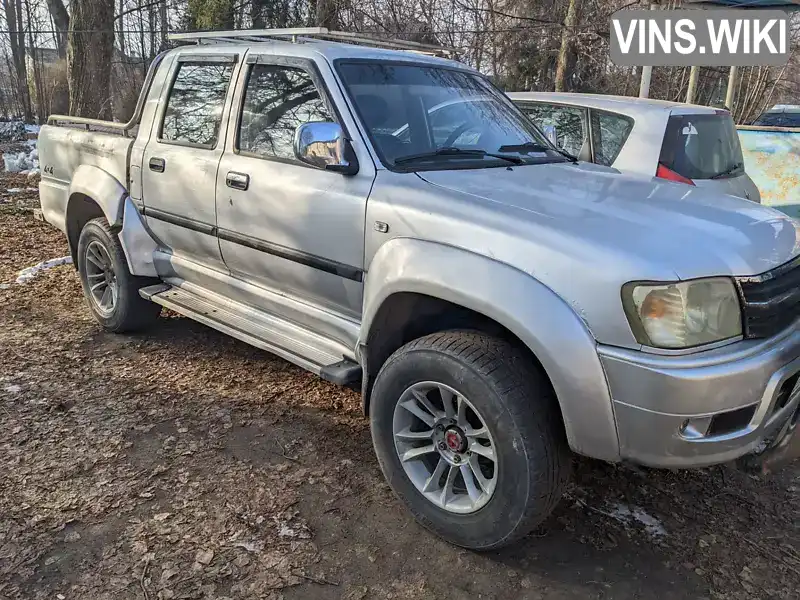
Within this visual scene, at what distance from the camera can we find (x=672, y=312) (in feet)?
7.43

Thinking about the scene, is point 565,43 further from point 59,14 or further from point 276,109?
point 276,109

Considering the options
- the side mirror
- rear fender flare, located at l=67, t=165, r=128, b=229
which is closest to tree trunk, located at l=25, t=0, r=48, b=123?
rear fender flare, located at l=67, t=165, r=128, b=229

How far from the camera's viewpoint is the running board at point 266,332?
3.29 meters

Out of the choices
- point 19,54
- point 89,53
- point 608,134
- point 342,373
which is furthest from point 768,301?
point 19,54

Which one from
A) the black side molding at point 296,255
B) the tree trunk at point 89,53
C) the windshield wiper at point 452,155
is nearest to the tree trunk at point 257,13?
the tree trunk at point 89,53

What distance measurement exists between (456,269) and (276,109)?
1648mm

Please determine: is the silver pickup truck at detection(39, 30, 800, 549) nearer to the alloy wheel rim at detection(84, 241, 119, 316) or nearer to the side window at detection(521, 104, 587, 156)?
the alloy wheel rim at detection(84, 241, 119, 316)

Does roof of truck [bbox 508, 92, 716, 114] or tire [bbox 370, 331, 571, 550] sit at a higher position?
roof of truck [bbox 508, 92, 716, 114]

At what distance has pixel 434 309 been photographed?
2.90 meters

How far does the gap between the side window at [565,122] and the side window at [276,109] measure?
9.13ft

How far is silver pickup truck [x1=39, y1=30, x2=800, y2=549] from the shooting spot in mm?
2289

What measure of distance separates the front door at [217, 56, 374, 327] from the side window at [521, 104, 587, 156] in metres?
2.80

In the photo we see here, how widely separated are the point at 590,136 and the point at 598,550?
3939 millimetres

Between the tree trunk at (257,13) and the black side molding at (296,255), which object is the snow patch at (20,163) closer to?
the black side molding at (296,255)
